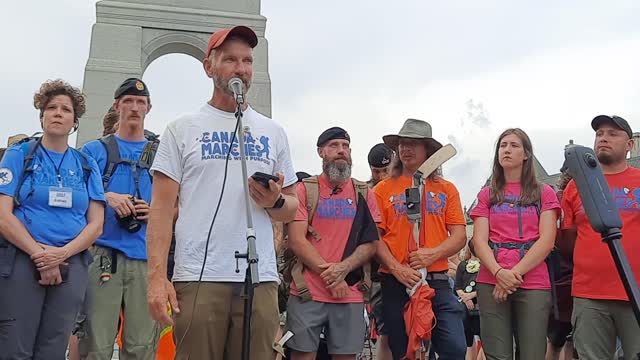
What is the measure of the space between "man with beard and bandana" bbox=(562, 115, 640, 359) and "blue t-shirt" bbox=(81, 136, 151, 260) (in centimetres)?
315

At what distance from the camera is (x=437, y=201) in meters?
5.50

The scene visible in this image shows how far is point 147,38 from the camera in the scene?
13.9 metres

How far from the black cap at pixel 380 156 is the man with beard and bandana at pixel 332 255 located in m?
1.40

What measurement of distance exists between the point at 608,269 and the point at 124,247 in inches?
134

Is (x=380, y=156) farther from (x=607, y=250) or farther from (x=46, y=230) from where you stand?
(x=46, y=230)

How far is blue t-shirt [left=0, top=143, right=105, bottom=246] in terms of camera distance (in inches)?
167

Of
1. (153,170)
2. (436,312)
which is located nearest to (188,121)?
(153,170)

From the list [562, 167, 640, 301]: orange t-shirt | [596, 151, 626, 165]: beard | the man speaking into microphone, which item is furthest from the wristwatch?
[596, 151, 626, 165]: beard

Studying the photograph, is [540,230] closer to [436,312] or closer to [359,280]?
[436,312]

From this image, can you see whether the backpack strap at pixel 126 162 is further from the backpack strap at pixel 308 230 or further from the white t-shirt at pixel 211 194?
the white t-shirt at pixel 211 194

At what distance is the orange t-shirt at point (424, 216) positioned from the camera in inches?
214

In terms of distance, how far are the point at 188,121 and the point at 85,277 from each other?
67.4 inches

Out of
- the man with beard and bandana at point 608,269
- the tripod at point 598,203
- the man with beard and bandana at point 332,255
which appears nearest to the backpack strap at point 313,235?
the man with beard and bandana at point 332,255

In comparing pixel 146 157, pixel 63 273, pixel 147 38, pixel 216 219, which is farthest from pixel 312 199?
pixel 147 38
